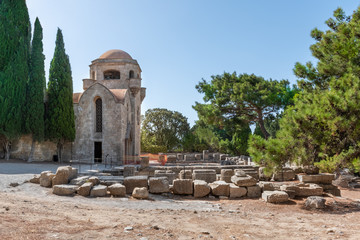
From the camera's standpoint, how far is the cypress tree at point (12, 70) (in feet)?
61.4

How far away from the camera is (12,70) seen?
19.2m

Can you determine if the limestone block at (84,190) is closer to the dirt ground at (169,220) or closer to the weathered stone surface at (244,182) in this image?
the dirt ground at (169,220)

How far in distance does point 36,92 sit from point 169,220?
699 inches

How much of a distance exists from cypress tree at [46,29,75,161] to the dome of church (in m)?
6.89

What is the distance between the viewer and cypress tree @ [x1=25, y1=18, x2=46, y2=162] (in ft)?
64.6

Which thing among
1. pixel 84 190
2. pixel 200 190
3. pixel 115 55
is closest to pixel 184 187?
pixel 200 190

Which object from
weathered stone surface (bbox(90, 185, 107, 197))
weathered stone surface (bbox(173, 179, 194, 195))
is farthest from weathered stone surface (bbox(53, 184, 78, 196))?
weathered stone surface (bbox(173, 179, 194, 195))

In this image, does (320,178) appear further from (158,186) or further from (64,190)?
(64,190)

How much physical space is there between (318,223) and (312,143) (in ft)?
8.21

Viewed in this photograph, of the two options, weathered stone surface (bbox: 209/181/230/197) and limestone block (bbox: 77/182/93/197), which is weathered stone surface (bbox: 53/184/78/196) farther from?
weathered stone surface (bbox: 209/181/230/197)

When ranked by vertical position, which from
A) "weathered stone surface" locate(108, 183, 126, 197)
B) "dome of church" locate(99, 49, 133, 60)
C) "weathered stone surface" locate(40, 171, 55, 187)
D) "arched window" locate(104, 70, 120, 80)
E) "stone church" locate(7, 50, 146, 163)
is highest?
"dome of church" locate(99, 49, 133, 60)

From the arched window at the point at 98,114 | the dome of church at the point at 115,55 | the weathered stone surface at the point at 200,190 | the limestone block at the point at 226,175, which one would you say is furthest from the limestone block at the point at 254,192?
the dome of church at the point at 115,55

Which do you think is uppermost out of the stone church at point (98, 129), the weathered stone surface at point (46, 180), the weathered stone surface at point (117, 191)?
the stone church at point (98, 129)

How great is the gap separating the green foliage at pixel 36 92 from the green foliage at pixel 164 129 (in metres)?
25.1
